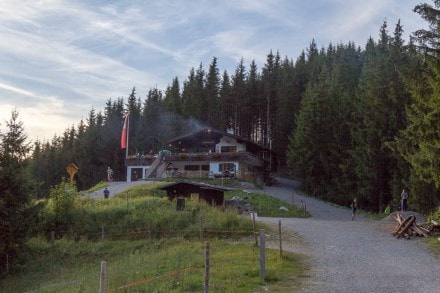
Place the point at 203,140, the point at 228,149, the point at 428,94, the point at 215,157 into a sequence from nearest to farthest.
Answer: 1. the point at 428,94
2. the point at 215,157
3. the point at 228,149
4. the point at 203,140

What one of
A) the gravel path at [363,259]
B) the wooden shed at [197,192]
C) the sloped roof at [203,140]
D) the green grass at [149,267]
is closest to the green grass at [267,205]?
the wooden shed at [197,192]

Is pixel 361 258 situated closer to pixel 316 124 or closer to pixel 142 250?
pixel 142 250

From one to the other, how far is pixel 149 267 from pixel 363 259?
780cm

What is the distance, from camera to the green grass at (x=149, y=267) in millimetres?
13281

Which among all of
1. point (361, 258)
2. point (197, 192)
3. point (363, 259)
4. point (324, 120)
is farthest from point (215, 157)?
point (363, 259)

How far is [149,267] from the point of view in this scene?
55.2 feet

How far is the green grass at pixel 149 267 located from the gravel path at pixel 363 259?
101 centimetres

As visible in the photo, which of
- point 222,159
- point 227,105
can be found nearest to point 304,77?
point 227,105

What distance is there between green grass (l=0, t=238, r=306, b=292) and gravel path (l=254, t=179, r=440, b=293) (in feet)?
3.30

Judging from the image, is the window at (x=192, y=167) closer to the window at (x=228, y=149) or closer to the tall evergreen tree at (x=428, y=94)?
the window at (x=228, y=149)

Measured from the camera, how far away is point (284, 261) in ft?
54.0

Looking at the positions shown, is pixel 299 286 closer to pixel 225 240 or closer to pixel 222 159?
pixel 225 240

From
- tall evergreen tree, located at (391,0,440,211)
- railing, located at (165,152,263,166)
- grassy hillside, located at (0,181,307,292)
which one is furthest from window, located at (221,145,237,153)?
tall evergreen tree, located at (391,0,440,211)

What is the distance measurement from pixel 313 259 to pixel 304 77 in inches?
2960
